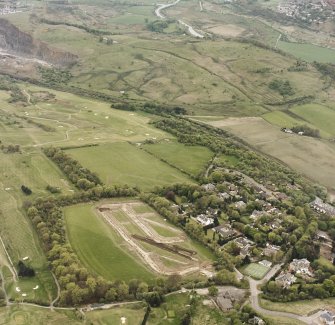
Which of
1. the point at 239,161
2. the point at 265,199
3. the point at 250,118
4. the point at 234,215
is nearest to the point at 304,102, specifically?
the point at 250,118

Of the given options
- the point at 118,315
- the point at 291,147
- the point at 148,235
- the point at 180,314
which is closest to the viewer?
the point at 118,315

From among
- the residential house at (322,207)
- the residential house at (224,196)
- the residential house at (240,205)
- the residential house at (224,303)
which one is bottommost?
the residential house at (224,303)

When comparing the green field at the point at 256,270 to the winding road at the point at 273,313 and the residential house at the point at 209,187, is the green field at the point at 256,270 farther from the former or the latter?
the residential house at the point at 209,187

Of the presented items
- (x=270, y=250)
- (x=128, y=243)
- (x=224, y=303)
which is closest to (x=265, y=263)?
(x=270, y=250)

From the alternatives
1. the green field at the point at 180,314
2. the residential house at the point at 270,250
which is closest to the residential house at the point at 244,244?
the residential house at the point at 270,250

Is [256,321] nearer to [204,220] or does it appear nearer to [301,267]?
[301,267]

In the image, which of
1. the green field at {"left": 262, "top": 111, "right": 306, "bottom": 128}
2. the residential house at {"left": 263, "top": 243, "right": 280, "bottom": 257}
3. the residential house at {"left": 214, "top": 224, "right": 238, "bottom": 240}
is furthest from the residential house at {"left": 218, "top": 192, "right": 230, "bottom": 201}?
the green field at {"left": 262, "top": 111, "right": 306, "bottom": 128}

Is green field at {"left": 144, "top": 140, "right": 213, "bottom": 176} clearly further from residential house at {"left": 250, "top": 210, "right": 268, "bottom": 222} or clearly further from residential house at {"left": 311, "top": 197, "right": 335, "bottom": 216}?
residential house at {"left": 311, "top": 197, "right": 335, "bottom": 216}
